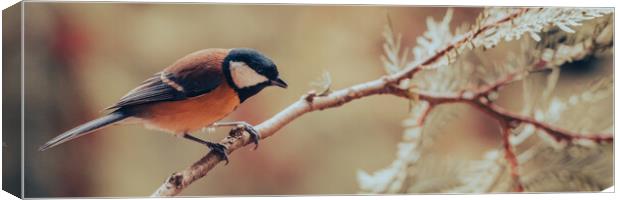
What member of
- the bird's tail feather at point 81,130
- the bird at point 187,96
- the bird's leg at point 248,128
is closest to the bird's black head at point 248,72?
the bird at point 187,96

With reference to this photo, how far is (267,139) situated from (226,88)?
0.28 meters

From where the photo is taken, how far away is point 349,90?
363 centimetres

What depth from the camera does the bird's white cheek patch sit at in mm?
3418

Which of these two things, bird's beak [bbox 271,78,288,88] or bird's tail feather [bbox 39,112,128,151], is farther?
bird's beak [bbox 271,78,288,88]

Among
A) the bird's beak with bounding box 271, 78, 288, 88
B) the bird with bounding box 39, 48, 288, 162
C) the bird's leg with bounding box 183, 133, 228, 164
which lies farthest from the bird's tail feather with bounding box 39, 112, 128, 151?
the bird's beak with bounding box 271, 78, 288, 88

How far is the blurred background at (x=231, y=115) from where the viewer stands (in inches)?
133

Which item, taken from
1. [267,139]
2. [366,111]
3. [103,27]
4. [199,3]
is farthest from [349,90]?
[103,27]

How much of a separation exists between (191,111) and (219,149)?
21 cm

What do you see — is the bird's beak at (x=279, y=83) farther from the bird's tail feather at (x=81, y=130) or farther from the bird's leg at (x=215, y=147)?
the bird's tail feather at (x=81, y=130)

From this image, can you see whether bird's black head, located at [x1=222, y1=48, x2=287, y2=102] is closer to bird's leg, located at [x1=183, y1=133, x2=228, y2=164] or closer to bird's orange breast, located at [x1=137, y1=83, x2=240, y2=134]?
bird's orange breast, located at [x1=137, y1=83, x2=240, y2=134]

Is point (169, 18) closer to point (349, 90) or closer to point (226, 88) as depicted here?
point (226, 88)

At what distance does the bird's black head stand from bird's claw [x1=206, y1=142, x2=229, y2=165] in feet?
0.60

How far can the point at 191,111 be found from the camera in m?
3.37

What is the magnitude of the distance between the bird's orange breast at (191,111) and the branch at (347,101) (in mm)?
152
